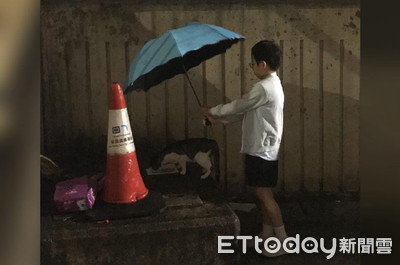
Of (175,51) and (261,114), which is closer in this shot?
(175,51)

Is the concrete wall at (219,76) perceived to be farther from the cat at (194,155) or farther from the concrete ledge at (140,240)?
the concrete ledge at (140,240)

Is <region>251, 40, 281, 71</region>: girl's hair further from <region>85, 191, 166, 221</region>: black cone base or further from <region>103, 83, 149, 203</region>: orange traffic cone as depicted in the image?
<region>85, 191, 166, 221</region>: black cone base

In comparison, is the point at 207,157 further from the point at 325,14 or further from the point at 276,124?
the point at 325,14

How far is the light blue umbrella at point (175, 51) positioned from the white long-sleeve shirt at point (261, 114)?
0.25m

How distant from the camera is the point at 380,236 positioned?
366 centimetres

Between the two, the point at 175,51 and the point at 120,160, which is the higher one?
the point at 175,51

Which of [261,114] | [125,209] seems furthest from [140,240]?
[261,114]

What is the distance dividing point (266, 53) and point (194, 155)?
612 millimetres

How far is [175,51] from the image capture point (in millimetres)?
3559

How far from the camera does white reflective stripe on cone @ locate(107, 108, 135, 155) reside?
3.72 m

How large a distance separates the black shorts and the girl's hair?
1.47 feet

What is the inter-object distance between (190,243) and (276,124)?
68 centimetres

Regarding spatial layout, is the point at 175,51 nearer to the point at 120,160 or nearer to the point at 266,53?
the point at 266,53

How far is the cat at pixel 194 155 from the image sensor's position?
387 centimetres
